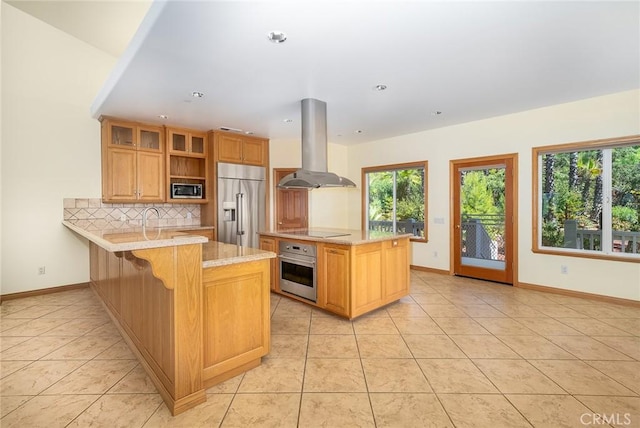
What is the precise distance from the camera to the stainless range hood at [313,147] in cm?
348

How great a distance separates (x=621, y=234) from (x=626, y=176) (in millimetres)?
702

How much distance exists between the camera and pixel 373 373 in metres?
2.05

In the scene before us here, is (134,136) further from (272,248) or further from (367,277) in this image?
(367,277)

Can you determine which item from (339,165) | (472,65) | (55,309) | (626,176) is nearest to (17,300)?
(55,309)

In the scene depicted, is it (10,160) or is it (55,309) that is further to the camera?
(10,160)

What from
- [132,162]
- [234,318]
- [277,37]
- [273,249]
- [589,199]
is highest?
[277,37]

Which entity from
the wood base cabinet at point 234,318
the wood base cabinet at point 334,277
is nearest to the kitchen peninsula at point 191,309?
the wood base cabinet at point 234,318

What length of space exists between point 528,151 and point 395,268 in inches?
105

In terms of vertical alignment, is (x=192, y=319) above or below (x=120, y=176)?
below

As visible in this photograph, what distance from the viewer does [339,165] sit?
6.32 meters

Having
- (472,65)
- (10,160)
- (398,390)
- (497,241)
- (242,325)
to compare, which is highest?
(472,65)

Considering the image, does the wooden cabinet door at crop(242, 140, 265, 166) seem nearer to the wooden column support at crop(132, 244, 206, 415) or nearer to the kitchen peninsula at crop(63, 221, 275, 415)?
the kitchen peninsula at crop(63, 221, 275, 415)

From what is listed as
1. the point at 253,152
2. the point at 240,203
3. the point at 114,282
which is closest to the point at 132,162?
the point at 240,203

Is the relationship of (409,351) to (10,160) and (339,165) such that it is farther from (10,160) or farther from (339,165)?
(10,160)
